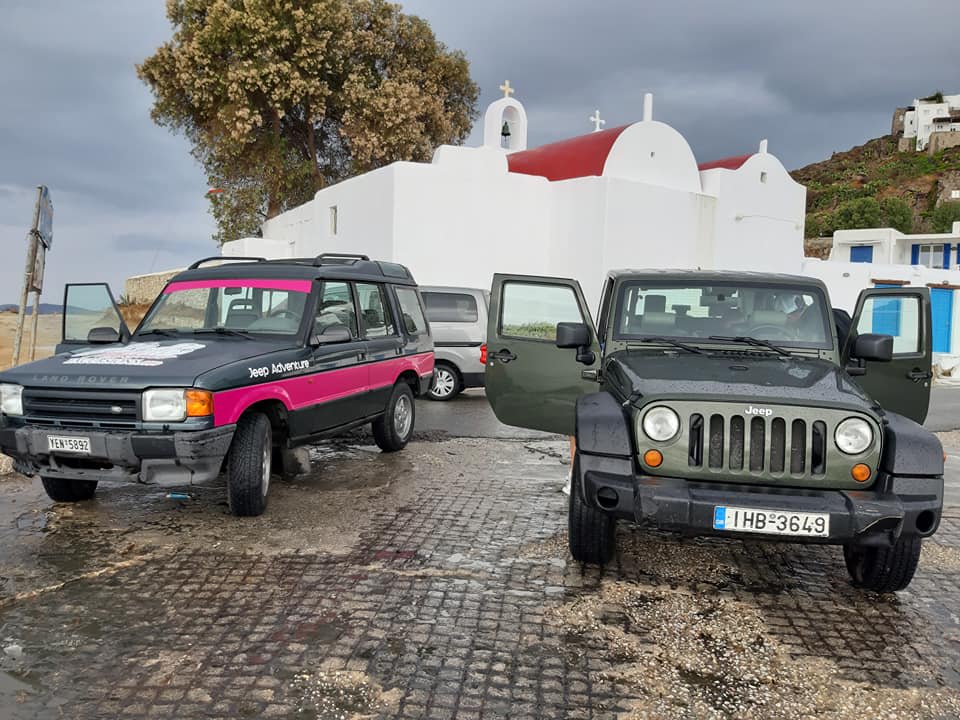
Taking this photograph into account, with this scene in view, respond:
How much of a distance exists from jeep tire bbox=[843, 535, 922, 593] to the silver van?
8039 millimetres

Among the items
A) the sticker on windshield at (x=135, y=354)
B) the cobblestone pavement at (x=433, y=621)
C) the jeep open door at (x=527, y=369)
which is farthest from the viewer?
the jeep open door at (x=527, y=369)

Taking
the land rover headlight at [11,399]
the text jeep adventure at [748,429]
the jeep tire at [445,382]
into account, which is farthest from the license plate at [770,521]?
the jeep tire at [445,382]

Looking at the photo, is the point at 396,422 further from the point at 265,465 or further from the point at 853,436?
the point at 853,436

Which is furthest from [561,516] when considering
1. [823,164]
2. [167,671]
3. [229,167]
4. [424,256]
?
[823,164]

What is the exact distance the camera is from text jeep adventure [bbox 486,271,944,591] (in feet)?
12.2

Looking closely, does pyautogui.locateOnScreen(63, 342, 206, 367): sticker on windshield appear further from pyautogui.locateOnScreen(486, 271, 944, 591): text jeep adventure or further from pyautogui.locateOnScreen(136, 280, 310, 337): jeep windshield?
pyautogui.locateOnScreen(486, 271, 944, 591): text jeep adventure

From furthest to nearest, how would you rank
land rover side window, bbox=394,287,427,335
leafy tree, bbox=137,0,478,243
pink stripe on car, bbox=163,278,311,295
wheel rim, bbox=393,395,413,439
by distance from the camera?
leafy tree, bbox=137,0,478,243
land rover side window, bbox=394,287,427,335
wheel rim, bbox=393,395,413,439
pink stripe on car, bbox=163,278,311,295

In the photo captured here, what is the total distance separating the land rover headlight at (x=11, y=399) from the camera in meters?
5.21

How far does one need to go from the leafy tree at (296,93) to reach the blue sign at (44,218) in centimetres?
1897

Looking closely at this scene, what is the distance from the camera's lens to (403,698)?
3.09m

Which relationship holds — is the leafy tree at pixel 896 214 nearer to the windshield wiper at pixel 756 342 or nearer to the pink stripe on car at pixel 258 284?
the windshield wiper at pixel 756 342

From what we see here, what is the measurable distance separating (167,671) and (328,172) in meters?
31.6

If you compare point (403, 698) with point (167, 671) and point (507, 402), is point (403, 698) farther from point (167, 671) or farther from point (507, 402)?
point (507, 402)

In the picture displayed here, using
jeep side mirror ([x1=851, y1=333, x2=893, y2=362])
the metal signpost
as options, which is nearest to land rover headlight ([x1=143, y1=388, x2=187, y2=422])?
jeep side mirror ([x1=851, y1=333, x2=893, y2=362])
